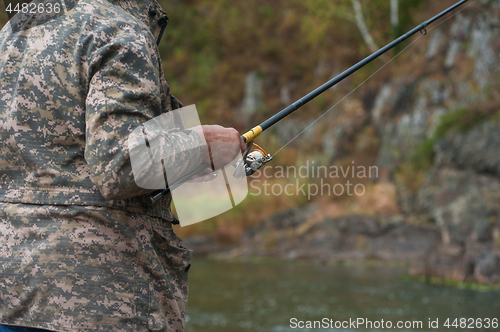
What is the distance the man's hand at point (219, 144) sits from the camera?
1.11 meters

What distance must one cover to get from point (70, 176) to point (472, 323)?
4263 mm

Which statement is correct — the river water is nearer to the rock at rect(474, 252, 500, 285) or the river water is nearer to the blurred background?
the blurred background

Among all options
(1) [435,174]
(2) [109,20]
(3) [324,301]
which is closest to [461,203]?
(1) [435,174]

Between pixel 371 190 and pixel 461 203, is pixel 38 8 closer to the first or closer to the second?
pixel 461 203

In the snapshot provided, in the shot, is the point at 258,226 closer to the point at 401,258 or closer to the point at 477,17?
the point at 401,258

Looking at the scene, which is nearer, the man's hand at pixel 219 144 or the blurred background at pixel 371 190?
the man's hand at pixel 219 144

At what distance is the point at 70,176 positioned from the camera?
3.41ft

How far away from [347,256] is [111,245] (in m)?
8.21

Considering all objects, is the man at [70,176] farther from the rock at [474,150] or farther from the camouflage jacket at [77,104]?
the rock at [474,150]

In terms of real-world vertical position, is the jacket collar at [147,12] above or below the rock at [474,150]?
below

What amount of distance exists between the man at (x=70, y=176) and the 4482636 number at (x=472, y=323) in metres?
3.91

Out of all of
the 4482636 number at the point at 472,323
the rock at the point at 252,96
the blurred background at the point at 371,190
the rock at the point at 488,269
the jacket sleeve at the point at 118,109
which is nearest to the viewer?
the jacket sleeve at the point at 118,109

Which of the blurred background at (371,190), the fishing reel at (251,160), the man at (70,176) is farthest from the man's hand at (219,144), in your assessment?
the blurred background at (371,190)

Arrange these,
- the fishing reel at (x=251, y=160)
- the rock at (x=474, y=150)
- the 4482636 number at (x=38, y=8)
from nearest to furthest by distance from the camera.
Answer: the 4482636 number at (x=38, y=8)
the fishing reel at (x=251, y=160)
the rock at (x=474, y=150)
